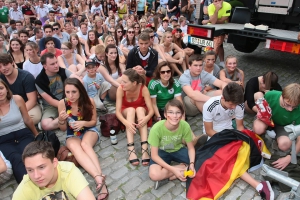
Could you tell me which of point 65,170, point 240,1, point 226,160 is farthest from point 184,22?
point 65,170

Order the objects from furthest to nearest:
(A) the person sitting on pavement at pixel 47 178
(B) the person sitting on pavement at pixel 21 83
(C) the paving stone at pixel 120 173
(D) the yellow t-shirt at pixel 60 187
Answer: (B) the person sitting on pavement at pixel 21 83, (C) the paving stone at pixel 120 173, (D) the yellow t-shirt at pixel 60 187, (A) the person sitting on pavement at pixel 47 178

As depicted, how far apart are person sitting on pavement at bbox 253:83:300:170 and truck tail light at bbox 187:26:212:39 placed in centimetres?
236

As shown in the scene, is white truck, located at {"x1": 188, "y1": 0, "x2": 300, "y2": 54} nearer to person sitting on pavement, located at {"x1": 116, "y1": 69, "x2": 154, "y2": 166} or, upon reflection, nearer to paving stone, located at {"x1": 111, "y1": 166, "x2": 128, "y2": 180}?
person sitting on pavement, located at {"x1": 116, "y1": 69, "x2": 154, "y2": 166}

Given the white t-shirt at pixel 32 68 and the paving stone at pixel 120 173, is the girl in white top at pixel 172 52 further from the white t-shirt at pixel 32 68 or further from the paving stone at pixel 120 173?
the paving stone at pixel 120 173

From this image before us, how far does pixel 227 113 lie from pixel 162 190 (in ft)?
4.21

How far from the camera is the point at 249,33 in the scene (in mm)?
5332

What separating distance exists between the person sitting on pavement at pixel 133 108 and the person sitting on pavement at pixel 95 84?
0.79 m

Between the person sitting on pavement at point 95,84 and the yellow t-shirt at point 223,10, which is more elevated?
the yellow t-shirt at point 223,10

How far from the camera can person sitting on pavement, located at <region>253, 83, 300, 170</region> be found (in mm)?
3014

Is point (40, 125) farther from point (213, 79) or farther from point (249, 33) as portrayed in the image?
point (249, 33)

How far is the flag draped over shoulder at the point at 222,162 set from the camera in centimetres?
271

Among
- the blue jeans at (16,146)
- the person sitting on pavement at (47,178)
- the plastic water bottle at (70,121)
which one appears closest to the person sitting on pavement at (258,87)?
the plastic water bottle at (70,121)

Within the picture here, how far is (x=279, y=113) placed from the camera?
3332 mm

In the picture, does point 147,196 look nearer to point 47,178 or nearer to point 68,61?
point 47,178
